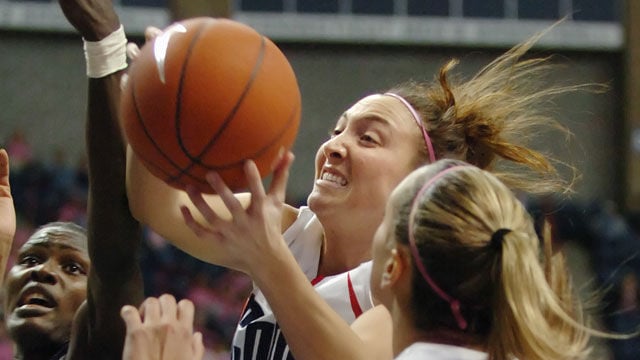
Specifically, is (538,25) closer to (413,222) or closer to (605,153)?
(605,153)

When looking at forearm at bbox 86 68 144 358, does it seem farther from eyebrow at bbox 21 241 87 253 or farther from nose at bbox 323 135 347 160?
nose at bbox 323 135 347 160

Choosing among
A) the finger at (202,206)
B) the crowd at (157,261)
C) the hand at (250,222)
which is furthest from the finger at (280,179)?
the crowd at (157,261)

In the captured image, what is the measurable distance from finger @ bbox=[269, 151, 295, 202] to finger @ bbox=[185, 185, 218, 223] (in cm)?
12

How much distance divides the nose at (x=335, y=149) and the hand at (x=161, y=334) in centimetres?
104

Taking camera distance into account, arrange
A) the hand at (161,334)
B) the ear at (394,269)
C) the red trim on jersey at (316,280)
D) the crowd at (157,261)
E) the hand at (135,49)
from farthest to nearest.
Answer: the crowd at (157,261), the red trim on jersey at (316,280), the hand at (135,49), the ear at (394,269), the hand at (161,334)

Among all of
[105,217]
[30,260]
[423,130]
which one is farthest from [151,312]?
[30,260]

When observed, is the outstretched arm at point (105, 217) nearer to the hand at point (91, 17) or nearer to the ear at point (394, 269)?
the hand at point (91, 17)

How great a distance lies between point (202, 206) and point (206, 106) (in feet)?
0.67

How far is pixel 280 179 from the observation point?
7.75 ft

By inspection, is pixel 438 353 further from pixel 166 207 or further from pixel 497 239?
pixel 166 207

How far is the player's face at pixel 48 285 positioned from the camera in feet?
11.6

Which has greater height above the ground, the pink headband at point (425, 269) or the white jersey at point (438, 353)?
the pink headband at point (425, 269)

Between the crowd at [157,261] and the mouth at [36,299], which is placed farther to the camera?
the crowd at [157,261]

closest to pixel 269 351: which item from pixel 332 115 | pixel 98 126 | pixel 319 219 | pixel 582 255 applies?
pixel 319 219
